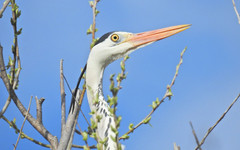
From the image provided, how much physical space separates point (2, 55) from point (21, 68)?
0.14 m

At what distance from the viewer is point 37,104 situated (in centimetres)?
222

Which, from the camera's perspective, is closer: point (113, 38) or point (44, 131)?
point (44, 131)

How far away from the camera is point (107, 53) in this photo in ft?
7.95

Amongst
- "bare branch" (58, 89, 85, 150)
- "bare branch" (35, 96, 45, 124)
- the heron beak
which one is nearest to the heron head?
the heron beak

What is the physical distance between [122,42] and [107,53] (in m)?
0.20

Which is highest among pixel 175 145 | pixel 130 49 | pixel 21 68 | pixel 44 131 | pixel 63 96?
pixel 130 49

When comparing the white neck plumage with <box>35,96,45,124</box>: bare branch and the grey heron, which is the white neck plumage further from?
<box>35,96,45,124</box>: bare branch

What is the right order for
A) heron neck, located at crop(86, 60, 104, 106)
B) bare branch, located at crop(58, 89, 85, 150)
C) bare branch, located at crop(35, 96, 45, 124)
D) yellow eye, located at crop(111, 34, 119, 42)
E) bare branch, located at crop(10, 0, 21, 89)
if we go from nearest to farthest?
bare branch, located at crop(58, 89, 85, 150) < bare branch, located at crop(10, 0, 21, 89) < bare branch, located at crop(35, 96, 45, 124) < heron neck, located at crop(86, 60, 104, 106) < yellow eye, located at crop(111, 34, 119, 42)

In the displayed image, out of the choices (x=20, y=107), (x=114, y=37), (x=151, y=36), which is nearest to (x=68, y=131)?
(x=20, y=107)

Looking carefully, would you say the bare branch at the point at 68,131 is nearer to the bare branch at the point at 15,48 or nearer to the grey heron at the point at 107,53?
the grey heron at the point at 107,53

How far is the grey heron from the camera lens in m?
2.20

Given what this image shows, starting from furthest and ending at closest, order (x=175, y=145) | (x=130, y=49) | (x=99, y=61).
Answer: (x=130, y=49)
(x=99, y=61)
(x=175, y=145)

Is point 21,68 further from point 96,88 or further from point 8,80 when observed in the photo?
point 96,88

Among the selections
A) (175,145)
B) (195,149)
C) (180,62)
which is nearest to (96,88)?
(180,62)
